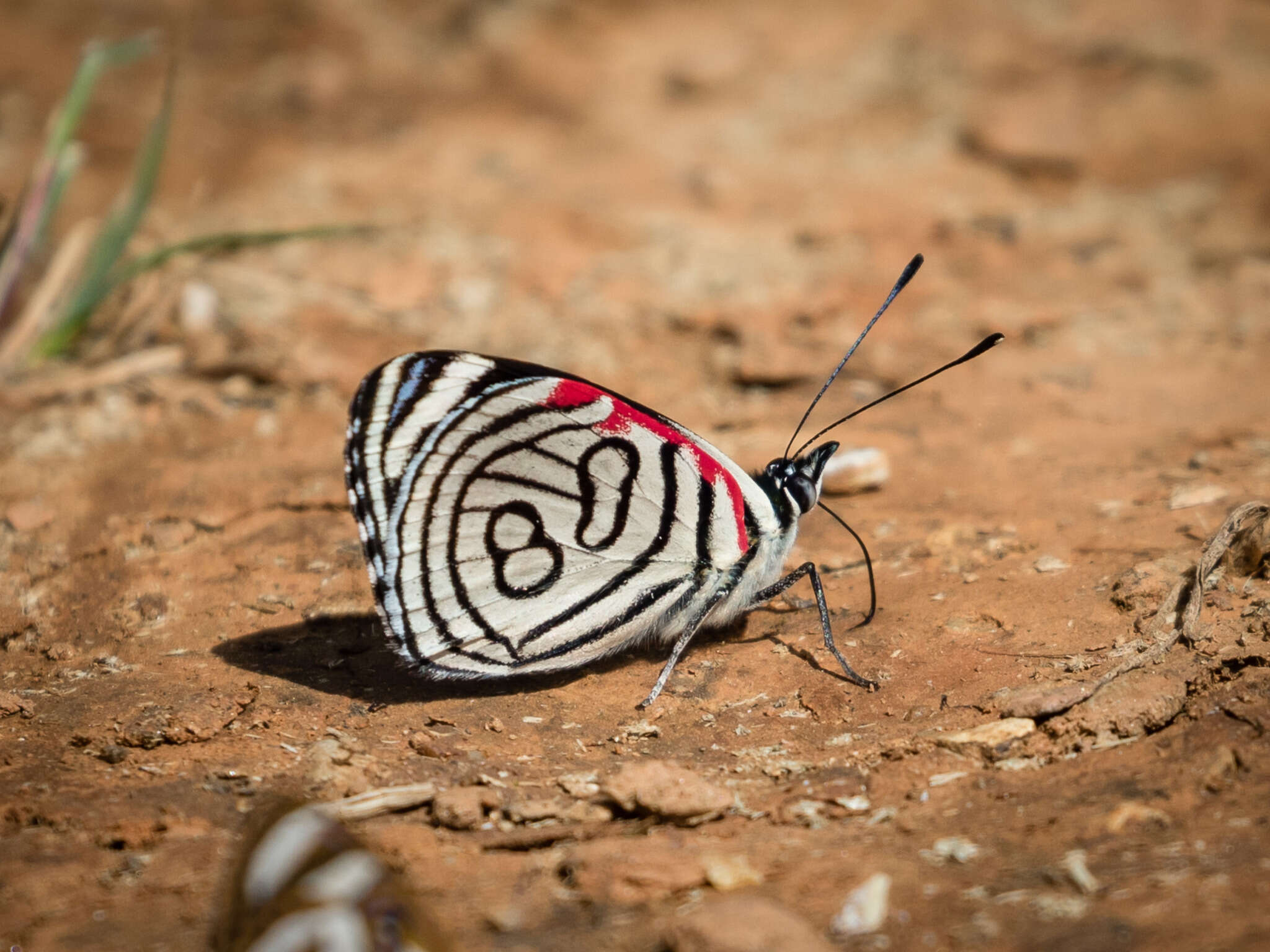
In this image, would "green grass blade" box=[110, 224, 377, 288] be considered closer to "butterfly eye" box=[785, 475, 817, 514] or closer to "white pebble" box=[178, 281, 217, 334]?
"white pebble" box=[178, 281, 217, 334]

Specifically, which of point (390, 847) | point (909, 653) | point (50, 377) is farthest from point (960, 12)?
point (390, 847)

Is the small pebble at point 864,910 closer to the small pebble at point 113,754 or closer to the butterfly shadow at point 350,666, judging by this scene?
the butterfly shadow at point 350,666

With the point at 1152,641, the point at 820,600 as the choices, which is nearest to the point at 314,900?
the point at 820,600

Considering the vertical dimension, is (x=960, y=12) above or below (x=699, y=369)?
above

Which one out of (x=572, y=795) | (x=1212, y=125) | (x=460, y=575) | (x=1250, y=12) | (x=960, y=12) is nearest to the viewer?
(x=572, y=795)

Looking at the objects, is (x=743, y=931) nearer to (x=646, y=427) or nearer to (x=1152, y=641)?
(x=646, y=427)

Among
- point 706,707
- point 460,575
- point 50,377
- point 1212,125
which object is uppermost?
point 1212,125

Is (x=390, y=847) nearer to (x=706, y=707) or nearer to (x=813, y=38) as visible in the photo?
(x=706, y=707)
